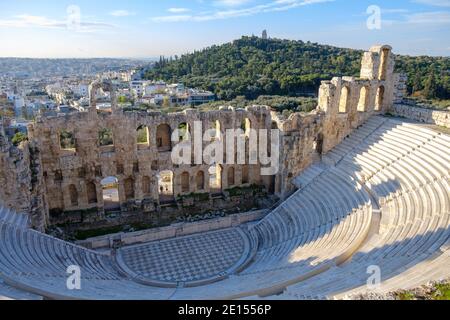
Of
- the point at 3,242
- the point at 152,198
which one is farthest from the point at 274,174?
the point at 3,242

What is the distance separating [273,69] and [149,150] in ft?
169

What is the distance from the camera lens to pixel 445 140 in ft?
67.6

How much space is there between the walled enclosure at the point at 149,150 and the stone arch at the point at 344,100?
69 mm

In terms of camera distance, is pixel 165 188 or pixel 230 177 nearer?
pixel 230 177

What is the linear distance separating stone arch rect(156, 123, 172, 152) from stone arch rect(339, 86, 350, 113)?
12.5 meters

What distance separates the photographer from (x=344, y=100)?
1021 inches

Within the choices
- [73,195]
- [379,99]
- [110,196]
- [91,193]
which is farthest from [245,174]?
[73,195]

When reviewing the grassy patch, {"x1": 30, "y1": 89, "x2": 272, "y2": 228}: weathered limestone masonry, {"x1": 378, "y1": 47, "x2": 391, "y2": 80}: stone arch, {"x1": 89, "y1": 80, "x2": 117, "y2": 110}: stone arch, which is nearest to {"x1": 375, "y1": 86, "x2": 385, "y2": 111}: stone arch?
{"x1": 378, "y1": 47, "x2": 391, "y2": 80}: stone arch

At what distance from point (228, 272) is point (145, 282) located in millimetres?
4037

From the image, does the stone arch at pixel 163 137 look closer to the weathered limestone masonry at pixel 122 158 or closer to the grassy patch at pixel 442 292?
the weathered limestone masonry at pixel 122 158

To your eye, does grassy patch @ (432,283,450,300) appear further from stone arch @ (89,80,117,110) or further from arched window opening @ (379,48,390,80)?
arched window opening @ (379,48,390,80)

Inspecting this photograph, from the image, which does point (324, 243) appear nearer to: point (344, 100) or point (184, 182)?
point (184, 182)

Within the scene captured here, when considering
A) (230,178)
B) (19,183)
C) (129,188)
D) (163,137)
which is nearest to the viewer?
(19,183)
